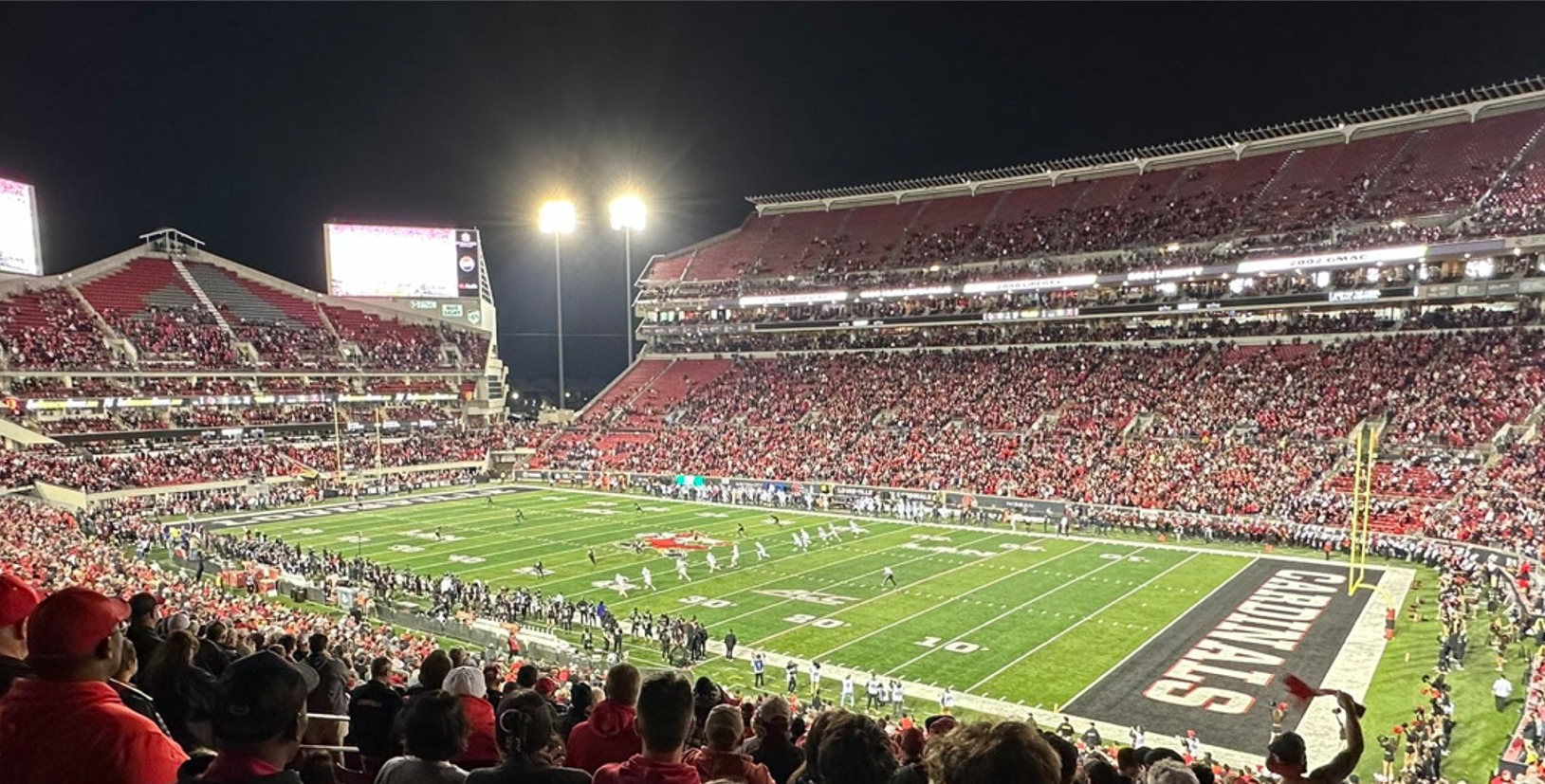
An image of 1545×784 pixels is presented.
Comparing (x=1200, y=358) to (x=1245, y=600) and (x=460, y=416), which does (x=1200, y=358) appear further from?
(x=460, y=416)

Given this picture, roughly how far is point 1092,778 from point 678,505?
1637 inches

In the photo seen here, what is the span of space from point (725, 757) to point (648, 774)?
1.77 feet

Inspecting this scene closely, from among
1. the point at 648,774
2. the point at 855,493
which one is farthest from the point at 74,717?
the point at 855,493

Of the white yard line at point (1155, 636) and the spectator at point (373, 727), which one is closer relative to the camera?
the spectator at point (373, 727)

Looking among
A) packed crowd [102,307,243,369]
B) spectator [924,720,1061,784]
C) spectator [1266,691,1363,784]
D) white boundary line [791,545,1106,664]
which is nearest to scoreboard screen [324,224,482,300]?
packed crowd [102,307,243,369]

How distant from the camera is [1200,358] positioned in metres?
49.3

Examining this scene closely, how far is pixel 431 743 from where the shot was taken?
126 inches

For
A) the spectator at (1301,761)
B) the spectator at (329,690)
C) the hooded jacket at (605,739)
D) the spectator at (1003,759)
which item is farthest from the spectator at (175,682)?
the spectator at (1301,761)

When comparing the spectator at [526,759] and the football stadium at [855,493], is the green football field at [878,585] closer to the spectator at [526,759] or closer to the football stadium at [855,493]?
the football stadium at [855,493]

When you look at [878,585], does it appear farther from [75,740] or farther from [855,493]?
[75,740]

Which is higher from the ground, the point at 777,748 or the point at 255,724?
the point at 255,724

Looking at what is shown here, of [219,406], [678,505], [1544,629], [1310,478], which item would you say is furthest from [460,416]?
[1544,629]

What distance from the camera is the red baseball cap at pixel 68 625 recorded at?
2.65m

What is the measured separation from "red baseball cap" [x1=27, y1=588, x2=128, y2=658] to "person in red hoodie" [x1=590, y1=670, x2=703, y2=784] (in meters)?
1.62
